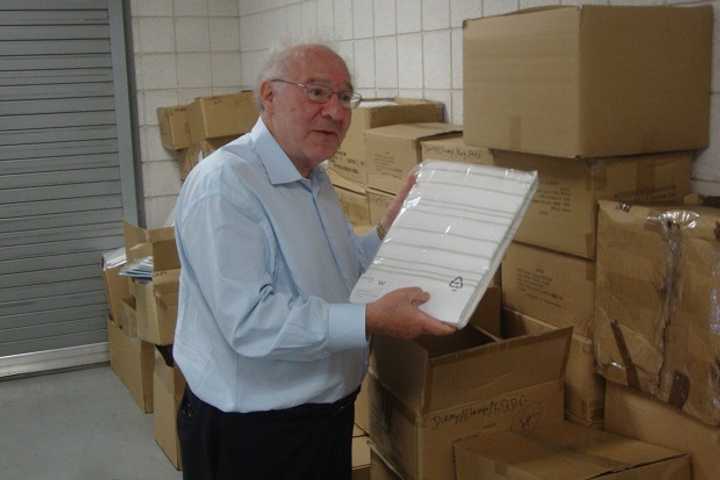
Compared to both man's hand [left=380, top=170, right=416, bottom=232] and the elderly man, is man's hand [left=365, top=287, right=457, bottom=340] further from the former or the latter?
man's hand [left=380, top=170, right=416, bottom=232]

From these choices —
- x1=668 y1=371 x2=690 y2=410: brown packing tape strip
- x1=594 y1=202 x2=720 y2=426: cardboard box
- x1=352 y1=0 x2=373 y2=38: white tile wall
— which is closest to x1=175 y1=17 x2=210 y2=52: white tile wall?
x1=352 y1=0 x2=373 y2=38: white tile wall

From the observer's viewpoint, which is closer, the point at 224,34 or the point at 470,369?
the point at 470,369

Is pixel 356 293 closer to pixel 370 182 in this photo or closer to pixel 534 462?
pixel 534 462

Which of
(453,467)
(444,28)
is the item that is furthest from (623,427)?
(444,28)

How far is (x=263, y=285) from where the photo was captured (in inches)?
57.7

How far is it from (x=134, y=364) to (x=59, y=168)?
1151 mm

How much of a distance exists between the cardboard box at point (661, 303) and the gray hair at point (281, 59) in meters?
0.69

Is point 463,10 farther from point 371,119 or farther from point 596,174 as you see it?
point 596,174

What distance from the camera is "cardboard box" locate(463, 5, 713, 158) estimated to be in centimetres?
158

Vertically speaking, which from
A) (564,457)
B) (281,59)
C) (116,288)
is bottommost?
(116,288)

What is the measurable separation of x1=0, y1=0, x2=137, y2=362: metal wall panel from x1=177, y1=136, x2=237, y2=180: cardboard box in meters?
0.28

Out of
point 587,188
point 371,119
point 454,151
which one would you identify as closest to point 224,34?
point 371,119

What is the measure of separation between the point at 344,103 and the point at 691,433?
3.16ft

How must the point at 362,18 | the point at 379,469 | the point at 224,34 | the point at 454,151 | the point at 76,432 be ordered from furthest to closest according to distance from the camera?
the point at 224,34 < the point at 76,432 < the point at 362,18 < the point at 454,151 < the point at 379,469
